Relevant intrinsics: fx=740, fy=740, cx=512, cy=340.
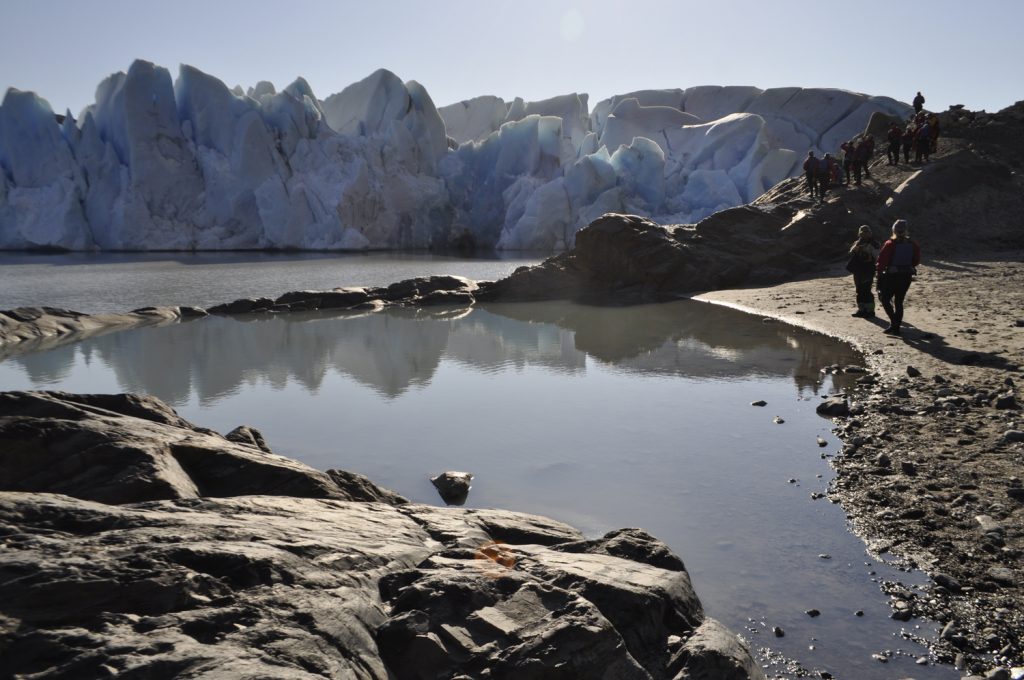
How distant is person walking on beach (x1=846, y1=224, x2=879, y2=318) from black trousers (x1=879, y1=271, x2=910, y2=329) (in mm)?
1001

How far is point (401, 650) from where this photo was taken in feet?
7.94

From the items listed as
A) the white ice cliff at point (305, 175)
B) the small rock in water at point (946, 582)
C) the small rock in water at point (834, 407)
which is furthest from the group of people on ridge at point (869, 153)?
the small rock in water at point (946, 582)

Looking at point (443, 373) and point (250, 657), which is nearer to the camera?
point (250, 657)

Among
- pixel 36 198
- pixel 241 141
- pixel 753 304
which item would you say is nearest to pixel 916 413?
pixel 753 304

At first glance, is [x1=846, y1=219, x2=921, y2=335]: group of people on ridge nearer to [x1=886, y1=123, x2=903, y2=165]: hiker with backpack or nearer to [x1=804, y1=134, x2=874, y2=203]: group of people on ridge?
[x1=804, y1=134, x2=874, y2=203]: group of people on ridge

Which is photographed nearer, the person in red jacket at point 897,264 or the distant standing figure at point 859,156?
the person in red jacket at point 897,264

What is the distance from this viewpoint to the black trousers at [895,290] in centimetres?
912

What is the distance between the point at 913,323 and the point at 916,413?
458cm

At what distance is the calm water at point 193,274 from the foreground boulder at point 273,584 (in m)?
17.1

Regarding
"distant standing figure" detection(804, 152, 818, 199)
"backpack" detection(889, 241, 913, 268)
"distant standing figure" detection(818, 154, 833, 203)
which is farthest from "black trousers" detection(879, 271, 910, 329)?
"distant standing figure" detection(804, 152, 818, 199)

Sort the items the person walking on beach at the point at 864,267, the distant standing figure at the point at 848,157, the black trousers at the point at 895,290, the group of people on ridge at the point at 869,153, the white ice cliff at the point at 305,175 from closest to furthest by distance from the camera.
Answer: the black trousers at the point at 895,290 < the person walking on beach at the point at 864,267 < the group of people on ridge at the point at 869,153 < the distant standing figure at the point at 848,157 < the white ice cliff at the point at 305,175

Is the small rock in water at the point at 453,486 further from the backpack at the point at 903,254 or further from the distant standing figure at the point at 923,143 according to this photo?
the distant standing figure at the point at 923,143

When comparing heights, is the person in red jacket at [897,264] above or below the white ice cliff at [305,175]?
below

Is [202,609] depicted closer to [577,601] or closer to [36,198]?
[577,601]
